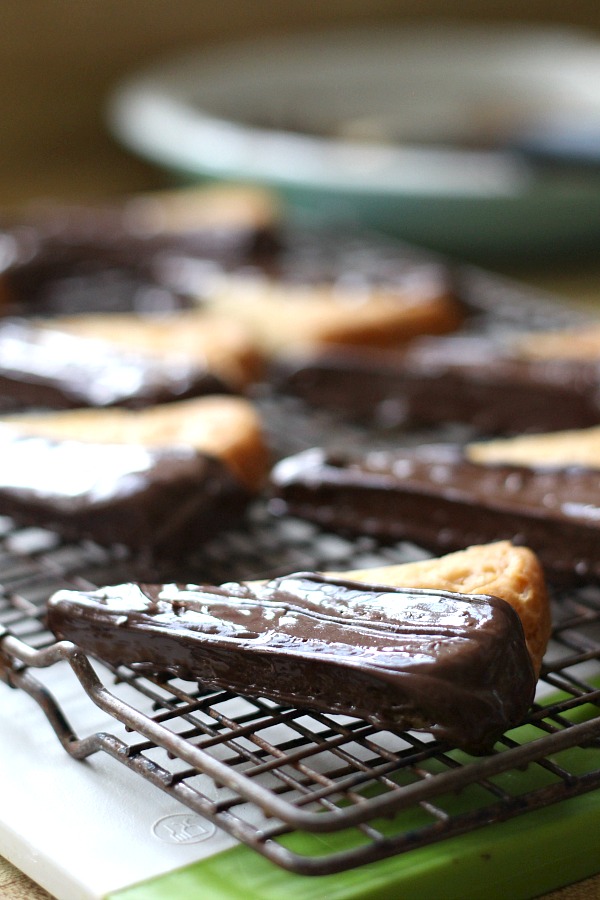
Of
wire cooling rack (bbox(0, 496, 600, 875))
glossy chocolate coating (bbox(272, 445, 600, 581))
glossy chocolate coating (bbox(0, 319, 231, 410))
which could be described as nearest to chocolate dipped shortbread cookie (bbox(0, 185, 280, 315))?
glossy chocolate coating (bbox(0, 319, 231, 410))

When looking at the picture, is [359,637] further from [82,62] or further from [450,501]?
[82,62]

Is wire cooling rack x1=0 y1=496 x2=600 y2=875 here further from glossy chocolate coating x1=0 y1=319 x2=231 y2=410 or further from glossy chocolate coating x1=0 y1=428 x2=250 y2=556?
glossy chocolate coating x1=0 y1=319 x2=231 y2=410

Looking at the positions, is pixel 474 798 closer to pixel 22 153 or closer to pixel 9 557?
pixel 9 557

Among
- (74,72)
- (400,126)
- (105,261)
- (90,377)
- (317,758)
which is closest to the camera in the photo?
(317,758)

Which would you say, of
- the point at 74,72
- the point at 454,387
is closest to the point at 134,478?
the point at 454,387

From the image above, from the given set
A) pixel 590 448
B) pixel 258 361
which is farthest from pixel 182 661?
pixel 258 361

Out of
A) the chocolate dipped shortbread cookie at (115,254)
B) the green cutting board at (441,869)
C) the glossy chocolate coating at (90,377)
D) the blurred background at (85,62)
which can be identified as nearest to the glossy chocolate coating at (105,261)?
the chocolate dipped shortbread cookie at (115,254)
